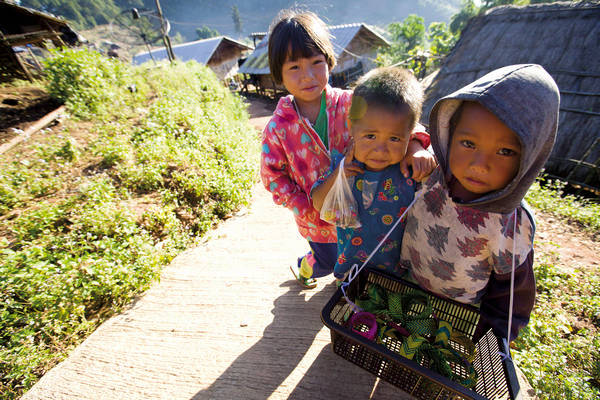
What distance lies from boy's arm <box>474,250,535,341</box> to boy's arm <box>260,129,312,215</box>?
110 centimetres

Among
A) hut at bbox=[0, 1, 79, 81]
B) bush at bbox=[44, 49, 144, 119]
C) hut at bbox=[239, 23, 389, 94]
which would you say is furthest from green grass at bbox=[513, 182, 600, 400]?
hut at bbox=[239, 23, 389, 94]

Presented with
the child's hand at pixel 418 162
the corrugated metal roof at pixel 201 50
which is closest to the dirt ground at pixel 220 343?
the child's hand at pixel 418 162

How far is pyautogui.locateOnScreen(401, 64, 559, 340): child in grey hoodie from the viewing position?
0.85m

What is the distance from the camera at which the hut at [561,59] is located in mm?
5902

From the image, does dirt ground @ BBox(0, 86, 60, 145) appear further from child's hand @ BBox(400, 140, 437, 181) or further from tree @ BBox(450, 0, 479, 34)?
tree @ BBox(450, 0, 479, 34)

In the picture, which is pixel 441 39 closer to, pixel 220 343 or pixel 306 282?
pixel 306 282

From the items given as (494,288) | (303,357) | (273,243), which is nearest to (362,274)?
(494,288)

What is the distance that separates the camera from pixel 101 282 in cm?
234

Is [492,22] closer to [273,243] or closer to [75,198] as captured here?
[273,243]

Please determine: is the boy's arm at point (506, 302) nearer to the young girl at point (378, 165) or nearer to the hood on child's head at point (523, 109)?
the hood on child's head at point (523, 109)

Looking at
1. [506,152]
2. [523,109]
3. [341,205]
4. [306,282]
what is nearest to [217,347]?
[306,282]

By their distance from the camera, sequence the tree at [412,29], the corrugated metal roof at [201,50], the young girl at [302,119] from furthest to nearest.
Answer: the tree at [412,29]
the corrugated metal roof at [201,50]
the young girl at [302,119]

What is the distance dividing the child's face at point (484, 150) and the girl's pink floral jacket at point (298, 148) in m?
0.78

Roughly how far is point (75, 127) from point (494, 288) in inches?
272
